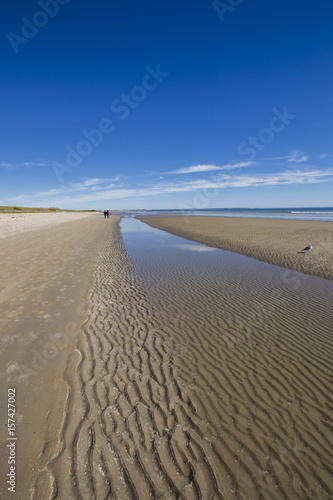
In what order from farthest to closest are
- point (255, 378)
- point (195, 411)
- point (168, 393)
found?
point (255, 378) < point (168, 393) < point (195, 411)

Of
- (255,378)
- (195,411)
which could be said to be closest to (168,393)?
(195,411)

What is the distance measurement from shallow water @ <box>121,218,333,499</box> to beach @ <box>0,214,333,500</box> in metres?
0.02

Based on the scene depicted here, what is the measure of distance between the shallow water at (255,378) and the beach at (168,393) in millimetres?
21

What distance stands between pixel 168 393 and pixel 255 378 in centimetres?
195

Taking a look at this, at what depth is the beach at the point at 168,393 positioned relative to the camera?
3109mm

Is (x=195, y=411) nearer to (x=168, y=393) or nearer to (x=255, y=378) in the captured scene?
(x=168, y=393)

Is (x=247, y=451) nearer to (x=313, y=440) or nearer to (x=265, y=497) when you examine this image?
(x=265, y=497)

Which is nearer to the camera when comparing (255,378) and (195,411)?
(195,411)

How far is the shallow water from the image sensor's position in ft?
10.5

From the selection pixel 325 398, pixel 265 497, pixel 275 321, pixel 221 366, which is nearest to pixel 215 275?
pixel 275 321

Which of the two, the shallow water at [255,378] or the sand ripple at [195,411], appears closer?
the sand ripple at [195,411]

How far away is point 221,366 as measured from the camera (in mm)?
5340

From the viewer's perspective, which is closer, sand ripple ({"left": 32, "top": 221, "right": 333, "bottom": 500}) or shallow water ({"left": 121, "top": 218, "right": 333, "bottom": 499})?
sand ripple ({"left": 32, "top": 221, "right": 333, "bottom": 500})

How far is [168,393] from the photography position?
14.8ft
